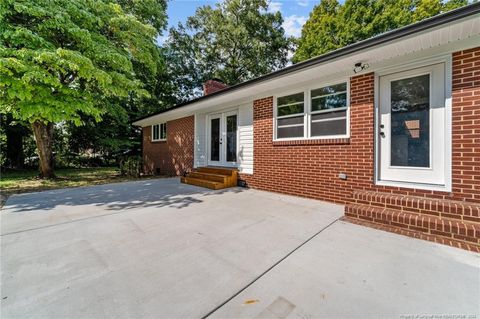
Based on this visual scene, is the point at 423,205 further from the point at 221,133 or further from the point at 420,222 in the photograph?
the point at 221,133

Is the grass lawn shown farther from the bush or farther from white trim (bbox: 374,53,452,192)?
white trim (bbox: 374,53,452,192)

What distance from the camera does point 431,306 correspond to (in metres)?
1.61

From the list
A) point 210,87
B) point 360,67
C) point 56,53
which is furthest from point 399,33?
point 56,53

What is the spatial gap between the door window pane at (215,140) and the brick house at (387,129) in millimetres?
1606

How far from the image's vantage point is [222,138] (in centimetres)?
737

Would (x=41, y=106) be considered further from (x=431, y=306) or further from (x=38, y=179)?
(x=431, y=306)

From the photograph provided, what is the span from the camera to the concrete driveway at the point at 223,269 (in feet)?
5.27

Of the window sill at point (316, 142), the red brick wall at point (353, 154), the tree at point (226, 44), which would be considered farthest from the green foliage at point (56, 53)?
the tree at point (226, 44)

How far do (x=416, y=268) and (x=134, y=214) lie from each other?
395 cm

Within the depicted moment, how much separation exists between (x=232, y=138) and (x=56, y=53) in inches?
192

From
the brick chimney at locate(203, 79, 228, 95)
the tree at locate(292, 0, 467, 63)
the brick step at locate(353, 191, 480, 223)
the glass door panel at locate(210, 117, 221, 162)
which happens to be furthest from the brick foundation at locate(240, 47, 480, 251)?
the tree at locate(292, 0, 467, 63)

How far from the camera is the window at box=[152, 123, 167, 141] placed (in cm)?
1066

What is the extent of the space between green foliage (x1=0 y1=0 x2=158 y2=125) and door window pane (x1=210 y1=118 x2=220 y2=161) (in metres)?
2.77

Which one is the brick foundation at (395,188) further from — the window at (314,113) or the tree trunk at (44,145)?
the tree trunk at (44,145)
